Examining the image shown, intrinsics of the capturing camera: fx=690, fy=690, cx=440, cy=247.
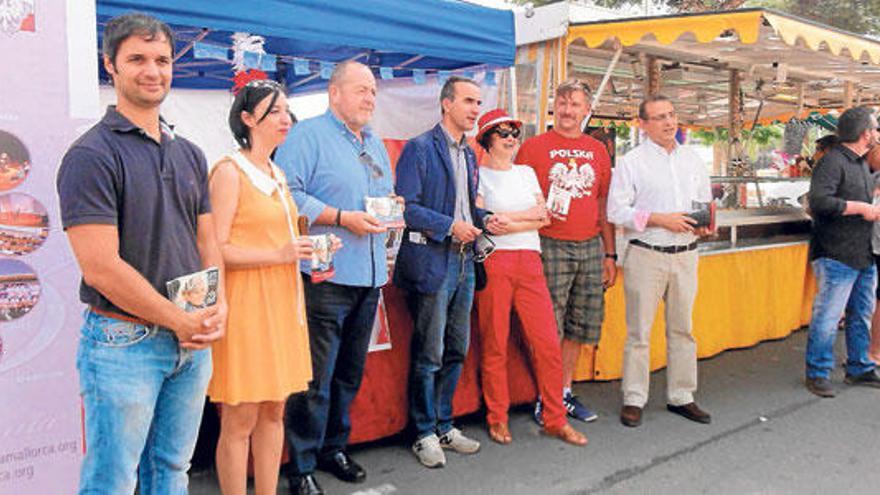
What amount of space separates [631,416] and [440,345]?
54.1 inches

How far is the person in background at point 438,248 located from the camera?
3.30 meters

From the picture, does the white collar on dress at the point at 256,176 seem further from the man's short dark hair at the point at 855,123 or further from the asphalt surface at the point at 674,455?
the man's short dark hair at the point at 855,123

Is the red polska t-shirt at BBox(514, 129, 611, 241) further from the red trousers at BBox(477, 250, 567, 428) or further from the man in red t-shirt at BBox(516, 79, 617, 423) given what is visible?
the red trousers at BBox(477, 250, 567, 428)

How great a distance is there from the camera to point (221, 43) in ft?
15.6

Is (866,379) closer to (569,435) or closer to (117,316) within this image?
(569,435)

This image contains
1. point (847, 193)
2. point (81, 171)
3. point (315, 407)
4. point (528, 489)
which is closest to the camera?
point (81, 171)

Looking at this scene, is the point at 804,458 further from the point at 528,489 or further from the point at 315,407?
the point at 315,407

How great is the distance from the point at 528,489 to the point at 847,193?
3.05 metres

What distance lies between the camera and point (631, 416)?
4.03 meters

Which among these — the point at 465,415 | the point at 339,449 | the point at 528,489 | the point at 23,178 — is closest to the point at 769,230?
the point at 465,415

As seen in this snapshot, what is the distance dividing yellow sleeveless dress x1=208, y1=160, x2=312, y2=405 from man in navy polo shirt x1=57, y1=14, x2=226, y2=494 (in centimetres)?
37

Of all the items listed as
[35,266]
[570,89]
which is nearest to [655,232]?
[570,89]

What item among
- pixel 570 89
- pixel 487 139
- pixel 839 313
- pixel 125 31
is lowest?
pixel 839 313

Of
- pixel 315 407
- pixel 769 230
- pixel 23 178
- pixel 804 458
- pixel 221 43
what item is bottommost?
pixel 804 458
